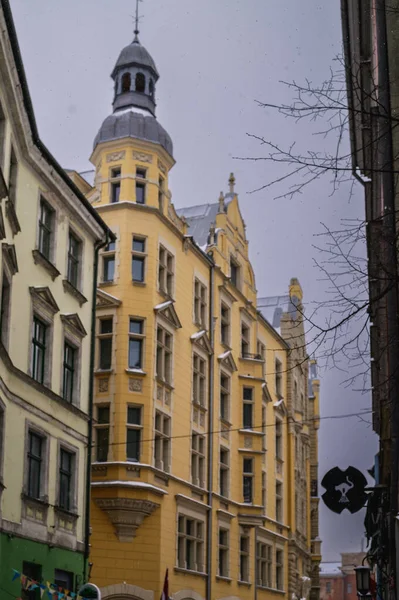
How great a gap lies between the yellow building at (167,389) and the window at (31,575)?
942 centimetres

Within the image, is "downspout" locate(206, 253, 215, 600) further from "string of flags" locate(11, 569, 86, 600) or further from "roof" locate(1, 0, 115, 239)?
"string of flags" locate(11, 569, 86, 600)

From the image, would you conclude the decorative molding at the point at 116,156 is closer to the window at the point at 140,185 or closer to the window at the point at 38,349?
the window at the point at 140,185

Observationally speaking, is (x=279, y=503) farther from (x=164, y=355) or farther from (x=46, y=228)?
(x=46, y=228)

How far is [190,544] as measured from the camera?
3825cm

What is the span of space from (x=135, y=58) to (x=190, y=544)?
19.1 metres

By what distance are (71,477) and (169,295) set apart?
41.6ft

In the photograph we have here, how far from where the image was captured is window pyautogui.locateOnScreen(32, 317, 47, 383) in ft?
80.0

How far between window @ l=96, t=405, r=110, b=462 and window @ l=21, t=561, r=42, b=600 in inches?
444

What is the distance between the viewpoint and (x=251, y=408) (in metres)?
45.6

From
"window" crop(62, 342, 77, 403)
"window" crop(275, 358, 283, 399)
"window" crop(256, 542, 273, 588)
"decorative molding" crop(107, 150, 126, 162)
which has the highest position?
"decorative molding" crop(107, 150, 126, 162)

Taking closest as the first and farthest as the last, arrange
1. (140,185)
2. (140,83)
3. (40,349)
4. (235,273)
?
(40,349) < (140,185) < (140,83) < (235,273)

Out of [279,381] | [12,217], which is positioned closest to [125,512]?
[12,217]

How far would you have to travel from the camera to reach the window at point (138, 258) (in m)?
36.6

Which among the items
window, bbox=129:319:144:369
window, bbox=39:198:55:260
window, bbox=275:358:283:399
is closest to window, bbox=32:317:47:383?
window, bbox=39:198:55:260
